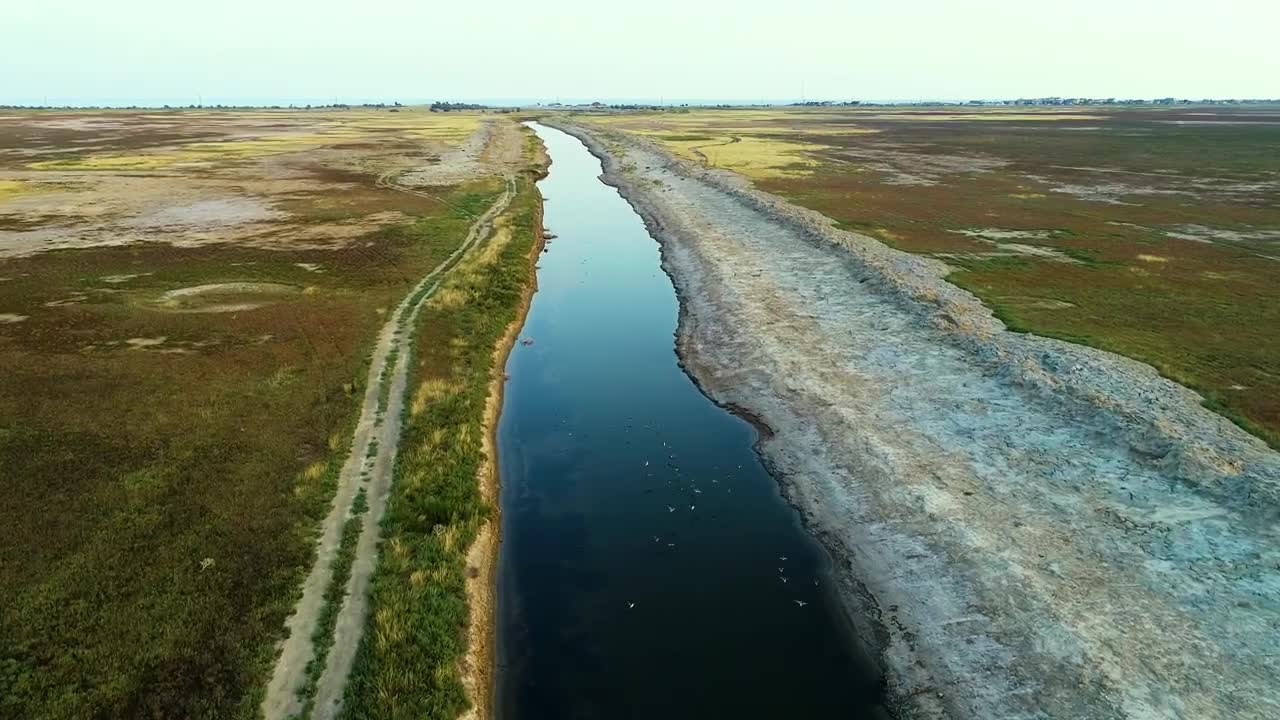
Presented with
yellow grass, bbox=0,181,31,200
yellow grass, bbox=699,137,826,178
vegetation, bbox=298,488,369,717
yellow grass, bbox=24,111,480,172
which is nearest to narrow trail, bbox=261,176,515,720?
vegetation, bbox=298,488,369,717

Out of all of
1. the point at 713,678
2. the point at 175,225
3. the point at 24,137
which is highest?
the point at 24,137

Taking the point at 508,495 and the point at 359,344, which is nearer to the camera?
the point at 508,495

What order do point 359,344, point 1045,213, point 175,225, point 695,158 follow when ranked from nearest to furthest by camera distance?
point 359,344 → point 175,225 → point 1045,213 → point 695,158

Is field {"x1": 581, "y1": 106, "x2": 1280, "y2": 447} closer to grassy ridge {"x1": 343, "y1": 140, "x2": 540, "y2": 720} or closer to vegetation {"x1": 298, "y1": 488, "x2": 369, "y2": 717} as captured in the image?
grassy ridge {"x1": 343, "y1": 140, "x2": 540, "y2": 720}

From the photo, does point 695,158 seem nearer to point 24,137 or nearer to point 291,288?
point 291,288

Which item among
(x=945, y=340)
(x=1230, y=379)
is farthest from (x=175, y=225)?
(x=1230, y=379)

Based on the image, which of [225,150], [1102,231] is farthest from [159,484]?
[225,150]
